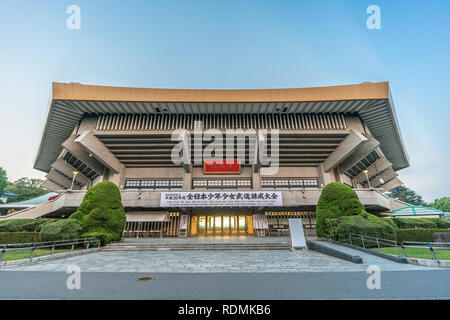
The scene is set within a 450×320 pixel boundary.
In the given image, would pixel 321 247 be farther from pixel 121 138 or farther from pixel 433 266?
pixel 121 138

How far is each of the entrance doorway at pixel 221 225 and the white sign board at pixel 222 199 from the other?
15.7 feet

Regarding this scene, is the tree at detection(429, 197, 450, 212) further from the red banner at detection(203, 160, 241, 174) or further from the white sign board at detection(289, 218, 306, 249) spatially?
the white sign board at detection(289, 218, 306, 249)

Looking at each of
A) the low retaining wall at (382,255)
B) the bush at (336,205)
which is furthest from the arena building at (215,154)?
the low retaining wall at (382,255)

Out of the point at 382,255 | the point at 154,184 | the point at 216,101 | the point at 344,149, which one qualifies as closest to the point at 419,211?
the point at 344,149

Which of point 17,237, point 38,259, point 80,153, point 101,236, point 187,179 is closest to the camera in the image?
point 38,259

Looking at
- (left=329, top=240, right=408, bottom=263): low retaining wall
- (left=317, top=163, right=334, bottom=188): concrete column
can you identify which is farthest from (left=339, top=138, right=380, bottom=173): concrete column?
(left=329, top=240, right=408, bottom=263): low retaining wall

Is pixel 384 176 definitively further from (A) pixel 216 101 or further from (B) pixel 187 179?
(B) pixel 187 179

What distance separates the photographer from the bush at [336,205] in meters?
12.9

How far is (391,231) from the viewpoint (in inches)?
434

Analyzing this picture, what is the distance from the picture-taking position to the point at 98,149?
2111cm

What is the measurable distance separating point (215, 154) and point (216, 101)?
6287mm

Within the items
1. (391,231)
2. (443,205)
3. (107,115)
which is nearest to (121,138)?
(107,115)

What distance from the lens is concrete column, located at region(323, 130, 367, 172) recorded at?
65.7 feet

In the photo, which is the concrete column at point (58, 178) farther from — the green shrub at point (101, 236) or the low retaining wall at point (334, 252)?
the low retaining wall at point (334, 252)
